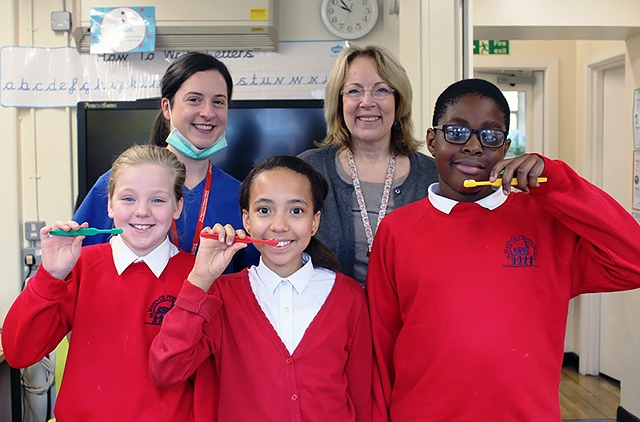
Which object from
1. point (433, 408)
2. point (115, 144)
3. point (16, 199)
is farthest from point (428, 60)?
point (16, 199)

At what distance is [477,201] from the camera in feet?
4.38

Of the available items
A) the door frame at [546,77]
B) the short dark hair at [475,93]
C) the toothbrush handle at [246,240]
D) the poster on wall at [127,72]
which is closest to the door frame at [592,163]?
the door frame at [546,77]

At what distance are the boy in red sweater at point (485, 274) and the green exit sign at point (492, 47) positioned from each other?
367 centimetres

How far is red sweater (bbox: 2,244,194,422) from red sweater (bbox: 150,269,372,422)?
90mm

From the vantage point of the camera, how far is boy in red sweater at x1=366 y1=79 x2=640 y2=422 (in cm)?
119

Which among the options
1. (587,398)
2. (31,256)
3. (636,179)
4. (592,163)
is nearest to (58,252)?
(31,256)

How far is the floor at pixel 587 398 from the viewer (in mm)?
3715

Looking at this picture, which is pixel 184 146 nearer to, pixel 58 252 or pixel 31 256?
pixel 58 252

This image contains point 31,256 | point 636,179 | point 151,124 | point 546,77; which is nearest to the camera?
point 151,124

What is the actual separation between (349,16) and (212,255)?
8.03 feet

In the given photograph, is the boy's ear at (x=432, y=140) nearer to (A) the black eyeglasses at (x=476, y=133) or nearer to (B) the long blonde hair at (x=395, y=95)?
(A) the black eyeglasses at (x=476, y=133)

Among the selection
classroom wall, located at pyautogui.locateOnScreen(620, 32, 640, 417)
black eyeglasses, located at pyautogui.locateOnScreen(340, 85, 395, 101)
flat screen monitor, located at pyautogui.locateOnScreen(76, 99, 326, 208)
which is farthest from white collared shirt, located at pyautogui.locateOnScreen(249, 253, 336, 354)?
classroom wall, located at pyautogui.locateOnScreen(620, 32, 640, 417)

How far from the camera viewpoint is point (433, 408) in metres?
1.24

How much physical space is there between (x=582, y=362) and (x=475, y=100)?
3976mm
